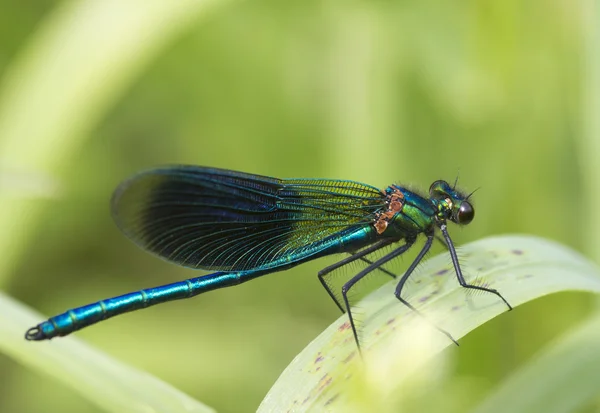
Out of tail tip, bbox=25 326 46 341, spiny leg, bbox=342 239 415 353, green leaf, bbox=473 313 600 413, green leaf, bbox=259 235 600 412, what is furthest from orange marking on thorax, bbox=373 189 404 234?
tail tip, bbox=25 326 46 341

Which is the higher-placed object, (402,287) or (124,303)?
(124,303)

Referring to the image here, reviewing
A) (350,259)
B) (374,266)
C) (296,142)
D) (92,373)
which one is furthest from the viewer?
(296,142)

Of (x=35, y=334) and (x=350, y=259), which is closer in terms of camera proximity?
(x=35, y=334)

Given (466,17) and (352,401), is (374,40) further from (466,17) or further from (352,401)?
(352,401)

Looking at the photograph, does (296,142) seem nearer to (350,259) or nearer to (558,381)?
(350,259)

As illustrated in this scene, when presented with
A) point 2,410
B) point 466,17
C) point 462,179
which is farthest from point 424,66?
point 2,410

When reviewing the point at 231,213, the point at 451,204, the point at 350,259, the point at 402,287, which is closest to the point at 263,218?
the point at 231,213

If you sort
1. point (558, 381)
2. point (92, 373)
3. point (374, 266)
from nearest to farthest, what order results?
point (558, 381), point (92, 373), point (374, 266)

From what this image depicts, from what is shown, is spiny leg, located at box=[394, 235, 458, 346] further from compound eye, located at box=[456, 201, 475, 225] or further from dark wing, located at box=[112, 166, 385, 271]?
dark wing, located at box=[112, 166, 385, 271]

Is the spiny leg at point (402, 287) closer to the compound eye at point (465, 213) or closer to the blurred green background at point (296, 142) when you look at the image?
the compound eye at point (465, 213)
